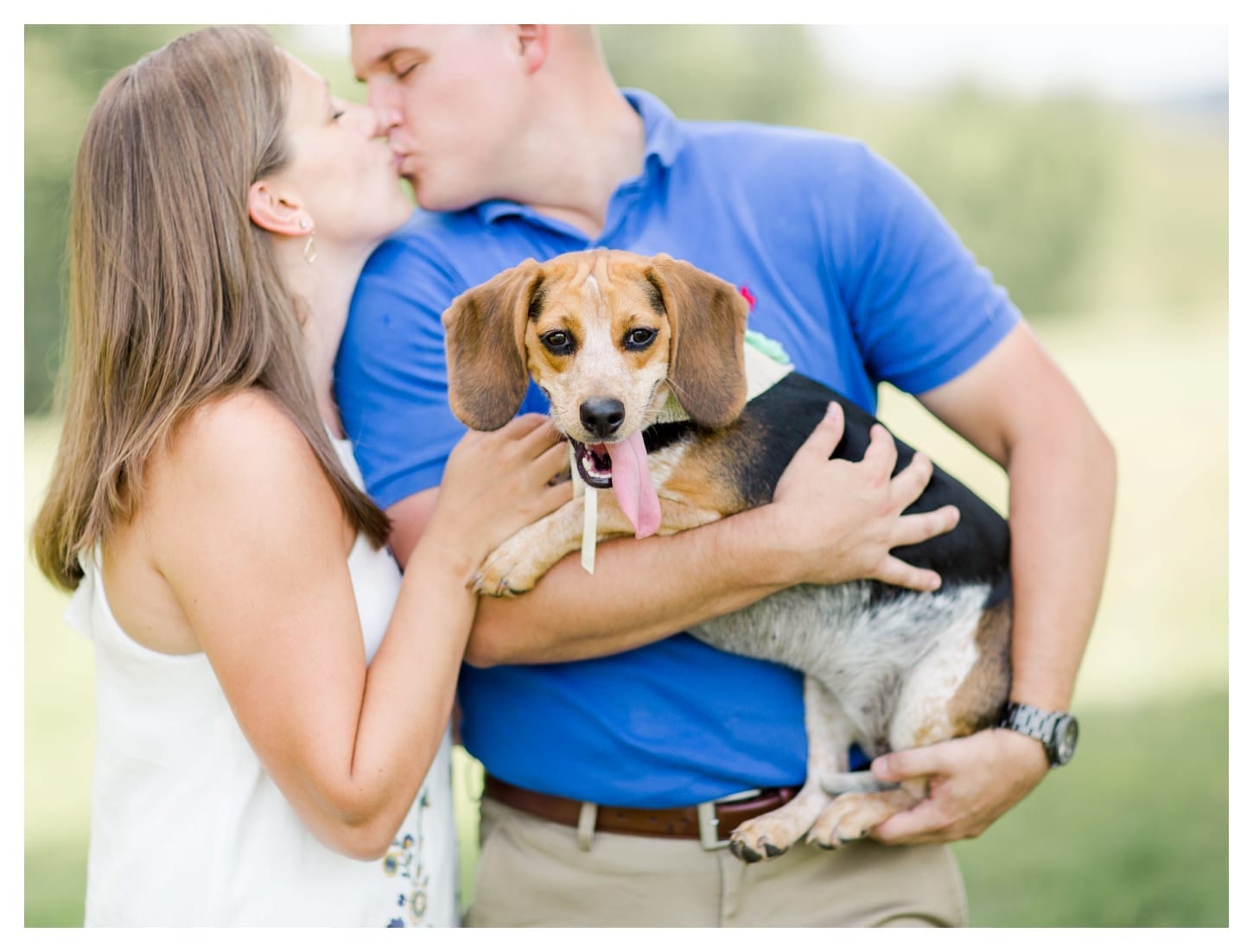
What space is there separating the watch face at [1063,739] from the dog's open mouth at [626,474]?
1234 millimetres

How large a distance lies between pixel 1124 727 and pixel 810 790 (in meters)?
5.28

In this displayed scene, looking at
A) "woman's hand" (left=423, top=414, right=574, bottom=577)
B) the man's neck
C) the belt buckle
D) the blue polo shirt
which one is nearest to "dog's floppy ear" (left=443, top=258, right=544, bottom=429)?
"woman's hand" (left=423, top=414, right=574, bottom=577)

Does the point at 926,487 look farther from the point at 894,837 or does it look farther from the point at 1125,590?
the point at 1125,590

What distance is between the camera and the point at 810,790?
9.54 feet

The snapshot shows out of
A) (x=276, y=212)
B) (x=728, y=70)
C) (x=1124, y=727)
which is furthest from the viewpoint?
(x=728, y=70)

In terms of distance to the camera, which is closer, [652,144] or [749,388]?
[749,388]

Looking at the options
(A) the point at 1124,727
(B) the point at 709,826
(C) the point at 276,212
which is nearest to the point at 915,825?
(B) the point at 709,826

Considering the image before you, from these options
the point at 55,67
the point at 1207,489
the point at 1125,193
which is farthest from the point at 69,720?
the point at 1125,193

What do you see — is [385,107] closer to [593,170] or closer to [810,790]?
[593,170]

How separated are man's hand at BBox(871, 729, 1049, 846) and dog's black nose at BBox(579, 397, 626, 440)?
1.23 metres

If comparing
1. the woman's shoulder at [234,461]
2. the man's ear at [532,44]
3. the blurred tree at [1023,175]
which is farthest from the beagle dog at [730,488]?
the blurred tree at [1023,175]

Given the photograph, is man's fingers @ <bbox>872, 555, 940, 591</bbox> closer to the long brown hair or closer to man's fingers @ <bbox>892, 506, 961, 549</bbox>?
man's fingers @ <bbox>892, 506, 961, 549</bbox>

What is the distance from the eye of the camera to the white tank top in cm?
256

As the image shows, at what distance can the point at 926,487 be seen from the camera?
119 inches
